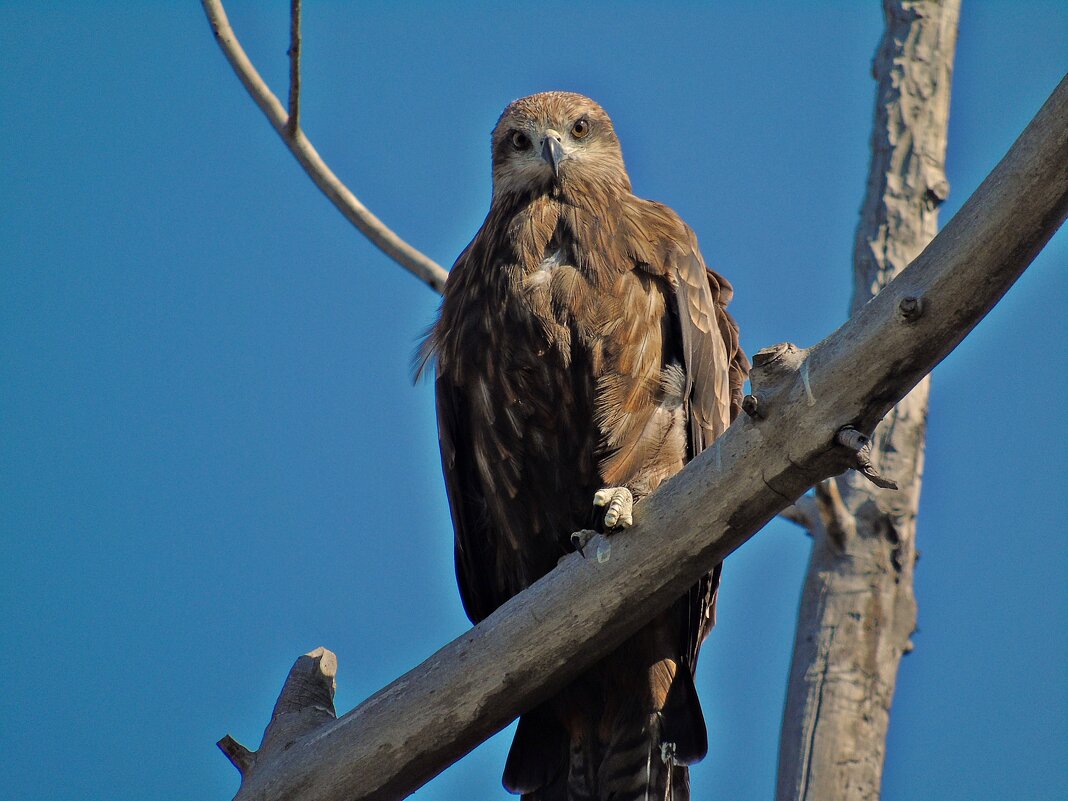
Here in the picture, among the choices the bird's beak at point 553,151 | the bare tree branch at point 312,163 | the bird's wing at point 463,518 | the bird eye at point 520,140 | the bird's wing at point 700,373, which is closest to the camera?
the bird's wing at point 700,373

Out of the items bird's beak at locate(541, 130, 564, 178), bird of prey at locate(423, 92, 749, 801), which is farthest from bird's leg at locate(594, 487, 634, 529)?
bird's beak at locate(541, 130, 564, 178)

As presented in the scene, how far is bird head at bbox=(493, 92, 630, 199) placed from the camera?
15.3 ft

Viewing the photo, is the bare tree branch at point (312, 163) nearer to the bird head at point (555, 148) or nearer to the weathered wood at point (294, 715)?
the bird head at point (555, 148)

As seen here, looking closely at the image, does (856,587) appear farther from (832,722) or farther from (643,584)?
(643,584)

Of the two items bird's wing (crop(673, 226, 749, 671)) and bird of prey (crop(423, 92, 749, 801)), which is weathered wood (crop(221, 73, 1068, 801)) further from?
bird's wing (crop(673, 226, 749, 671))

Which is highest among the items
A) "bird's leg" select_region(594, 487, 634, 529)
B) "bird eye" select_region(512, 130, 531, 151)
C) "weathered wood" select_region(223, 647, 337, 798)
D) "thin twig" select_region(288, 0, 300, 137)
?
"thin twig" select_region(288, 0, 300, 137)

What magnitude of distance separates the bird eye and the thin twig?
3.23 ft

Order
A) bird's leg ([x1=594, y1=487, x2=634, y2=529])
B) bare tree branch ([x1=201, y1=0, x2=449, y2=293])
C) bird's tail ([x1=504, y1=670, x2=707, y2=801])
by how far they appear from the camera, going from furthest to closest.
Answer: bare tree branch ([x1=201, y1=0, x2=449, y2=293])
bird's tail ([x1=504, y1=670, x2=707, y2=801])
bird's leg ([x1=594, y1=487, x2=634, y2=529])

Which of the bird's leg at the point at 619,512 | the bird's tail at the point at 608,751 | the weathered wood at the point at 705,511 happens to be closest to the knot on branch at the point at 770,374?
the weathered wood at the point at 705,511

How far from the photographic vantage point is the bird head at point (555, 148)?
15.3 feet

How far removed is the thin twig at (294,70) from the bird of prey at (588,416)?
1.34 meters

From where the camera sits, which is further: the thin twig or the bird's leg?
the thin twig

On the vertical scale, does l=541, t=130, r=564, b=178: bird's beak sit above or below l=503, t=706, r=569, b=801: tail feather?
above

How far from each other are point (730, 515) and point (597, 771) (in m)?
1.40
